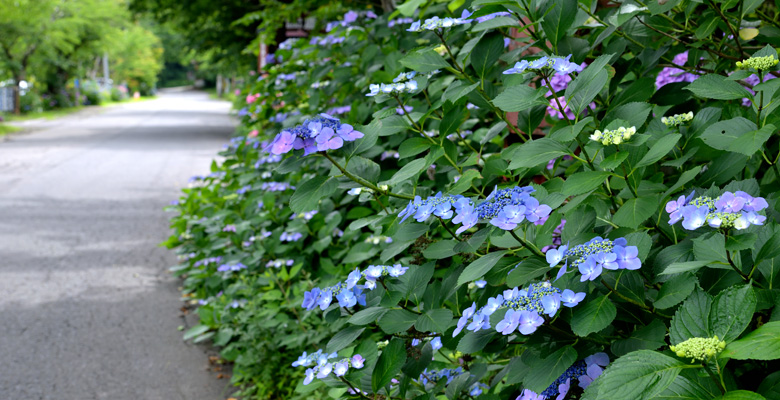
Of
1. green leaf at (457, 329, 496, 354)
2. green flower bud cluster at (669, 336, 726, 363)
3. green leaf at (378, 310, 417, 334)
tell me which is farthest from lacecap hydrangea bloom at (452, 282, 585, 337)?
green leaf at (378, 310, 417, 334)

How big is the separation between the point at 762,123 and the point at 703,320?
53cm

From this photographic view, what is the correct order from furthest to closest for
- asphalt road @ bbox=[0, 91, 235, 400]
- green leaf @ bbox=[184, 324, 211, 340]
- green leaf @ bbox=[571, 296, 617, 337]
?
green leaf @ bbox=[184, 324, 211, 340], asphalt road @ bbox=[0, 91, 235, 400], green leaf @ bbox=[571, 296, 617, 337]

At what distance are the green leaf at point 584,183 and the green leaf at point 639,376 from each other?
36cm

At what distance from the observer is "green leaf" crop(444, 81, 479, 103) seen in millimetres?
1619

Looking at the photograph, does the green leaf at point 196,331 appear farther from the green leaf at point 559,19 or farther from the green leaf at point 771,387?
the green leaf at point 771,387

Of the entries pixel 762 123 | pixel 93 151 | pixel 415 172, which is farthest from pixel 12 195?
pixel 762 123

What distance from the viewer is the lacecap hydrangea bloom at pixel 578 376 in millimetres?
1261

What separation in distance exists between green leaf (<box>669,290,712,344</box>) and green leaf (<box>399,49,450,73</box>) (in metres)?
0.87

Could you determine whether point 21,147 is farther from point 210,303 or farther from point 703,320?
point 703,320

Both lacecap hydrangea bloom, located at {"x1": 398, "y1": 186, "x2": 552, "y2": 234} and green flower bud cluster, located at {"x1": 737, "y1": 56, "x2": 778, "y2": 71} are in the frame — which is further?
green flower bud cluster, located at {"x1": 737, "y1": 56, "x2": 778, "y2": 71}

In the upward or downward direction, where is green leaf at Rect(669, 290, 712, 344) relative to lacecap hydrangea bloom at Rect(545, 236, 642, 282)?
downward

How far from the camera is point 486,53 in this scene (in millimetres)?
1735

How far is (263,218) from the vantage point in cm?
390

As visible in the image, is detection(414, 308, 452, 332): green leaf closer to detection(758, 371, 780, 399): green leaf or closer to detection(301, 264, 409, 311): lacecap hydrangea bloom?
detection(301, 264, 409, 311): lacecap hydrangea bloom
